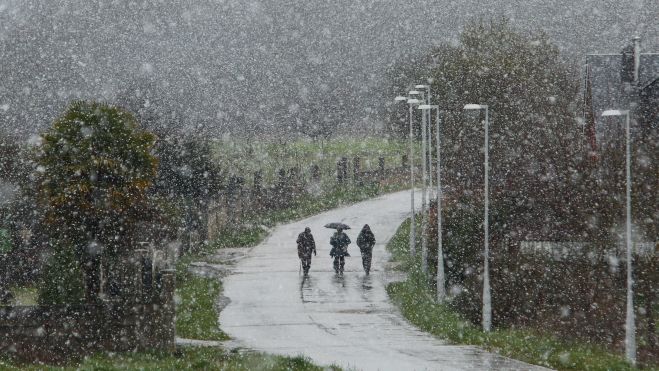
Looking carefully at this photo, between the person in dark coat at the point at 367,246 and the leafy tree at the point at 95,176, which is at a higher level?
the leafy tree at the point at 95,176

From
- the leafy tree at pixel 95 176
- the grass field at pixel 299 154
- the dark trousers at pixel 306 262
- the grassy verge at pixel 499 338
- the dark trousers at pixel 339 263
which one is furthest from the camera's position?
the grass field at pixel 299 154

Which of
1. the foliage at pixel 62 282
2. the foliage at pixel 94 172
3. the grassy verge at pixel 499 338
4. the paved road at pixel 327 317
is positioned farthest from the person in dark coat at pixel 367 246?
the foliage at pixel 62 282

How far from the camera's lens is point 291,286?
99.6ft

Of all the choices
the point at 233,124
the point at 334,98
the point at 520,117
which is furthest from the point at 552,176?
the point at 334,98

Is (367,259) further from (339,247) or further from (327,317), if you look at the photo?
(327,317)

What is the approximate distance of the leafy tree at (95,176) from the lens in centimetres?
2634

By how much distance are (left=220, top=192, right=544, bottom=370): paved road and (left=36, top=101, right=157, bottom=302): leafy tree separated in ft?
13.2

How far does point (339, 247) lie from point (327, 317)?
286 inches

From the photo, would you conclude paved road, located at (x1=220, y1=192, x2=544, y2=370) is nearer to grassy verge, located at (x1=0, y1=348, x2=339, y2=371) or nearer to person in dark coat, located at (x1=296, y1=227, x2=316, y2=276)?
person in dark coat, located at (x1=296, y1=227, x2=316, y2=276)

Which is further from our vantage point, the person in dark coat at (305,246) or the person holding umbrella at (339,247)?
the person holding umbrella at (339,247)

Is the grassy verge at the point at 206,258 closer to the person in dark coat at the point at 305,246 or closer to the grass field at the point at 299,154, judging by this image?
the person in dark coat at the point at 305,246

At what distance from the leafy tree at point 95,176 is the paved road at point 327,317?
13.2ft

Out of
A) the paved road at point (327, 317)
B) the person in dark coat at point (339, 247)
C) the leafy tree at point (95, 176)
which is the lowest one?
the paved road at point (327, 317)

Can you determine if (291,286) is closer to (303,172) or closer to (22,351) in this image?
(22,351)
